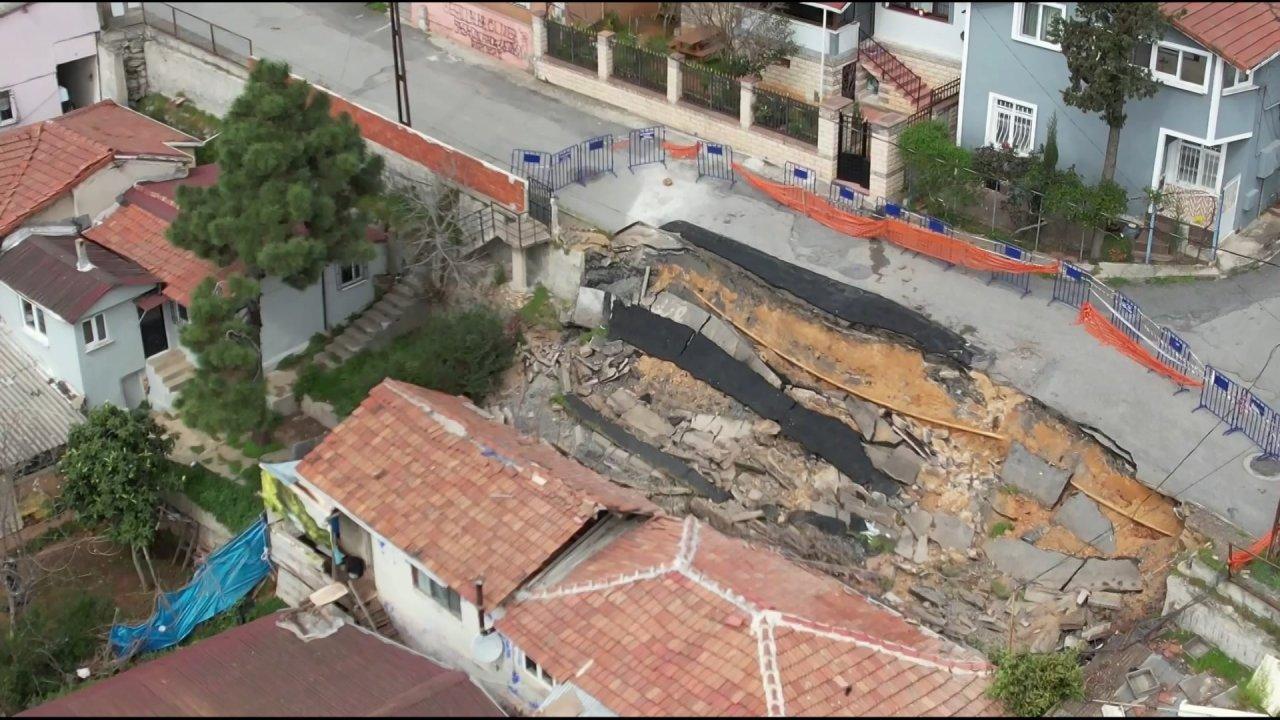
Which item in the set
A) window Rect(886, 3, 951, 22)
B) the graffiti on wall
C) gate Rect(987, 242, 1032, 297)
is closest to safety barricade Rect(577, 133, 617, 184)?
the graffiti on wall

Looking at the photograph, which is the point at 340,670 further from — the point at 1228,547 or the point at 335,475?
the point at 1228,547

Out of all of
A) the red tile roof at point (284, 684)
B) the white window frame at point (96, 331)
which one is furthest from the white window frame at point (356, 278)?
the red tile roof at point (284, 684)

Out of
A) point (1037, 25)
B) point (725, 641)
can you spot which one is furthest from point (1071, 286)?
point (725, 641)

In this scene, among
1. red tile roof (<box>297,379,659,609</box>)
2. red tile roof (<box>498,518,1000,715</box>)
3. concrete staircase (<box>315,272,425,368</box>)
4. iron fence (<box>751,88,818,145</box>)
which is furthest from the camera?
iron fence (<box>751,88,818,145</box>)

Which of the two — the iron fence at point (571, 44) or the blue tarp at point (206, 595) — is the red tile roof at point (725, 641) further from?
the iron fence at point (571, 44)

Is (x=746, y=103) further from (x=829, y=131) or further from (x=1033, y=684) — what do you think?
(x=1033, y=684)

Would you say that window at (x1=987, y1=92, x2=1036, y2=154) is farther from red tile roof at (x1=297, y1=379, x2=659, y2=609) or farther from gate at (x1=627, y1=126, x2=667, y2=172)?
red tile roof at (x1=297, y1=379, x2=659, y2=609)

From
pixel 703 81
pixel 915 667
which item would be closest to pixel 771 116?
pixel 703 81
